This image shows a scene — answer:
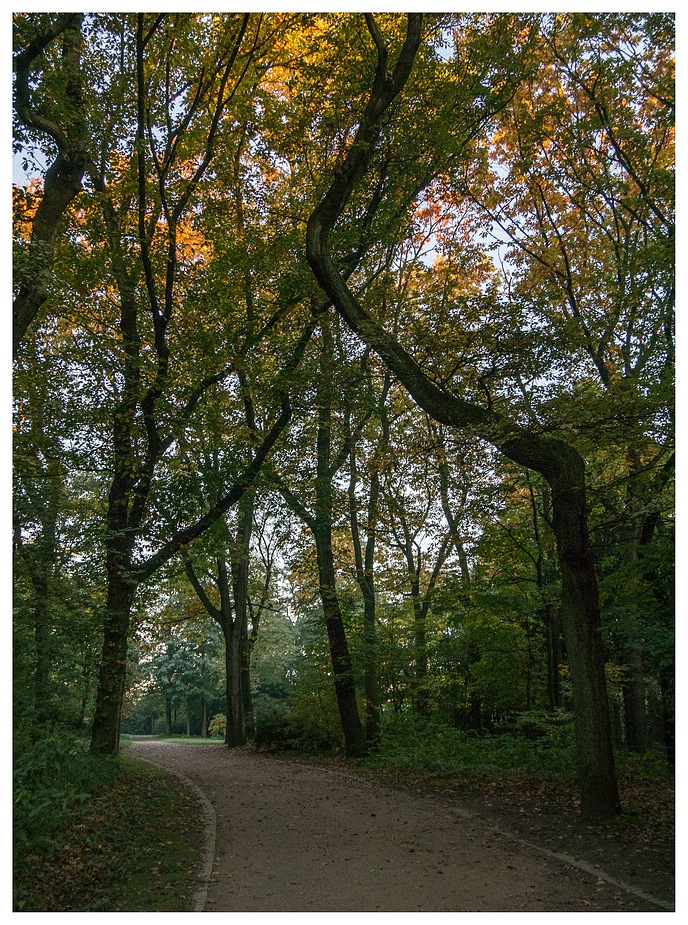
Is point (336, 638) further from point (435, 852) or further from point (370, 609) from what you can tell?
point (435, 852)

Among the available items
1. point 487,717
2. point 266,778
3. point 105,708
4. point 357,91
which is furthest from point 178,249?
point 487,717

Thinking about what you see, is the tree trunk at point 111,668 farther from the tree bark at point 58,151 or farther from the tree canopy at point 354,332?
the tree bark at point 58,151

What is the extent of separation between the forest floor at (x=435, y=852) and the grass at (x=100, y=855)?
348 millimetres

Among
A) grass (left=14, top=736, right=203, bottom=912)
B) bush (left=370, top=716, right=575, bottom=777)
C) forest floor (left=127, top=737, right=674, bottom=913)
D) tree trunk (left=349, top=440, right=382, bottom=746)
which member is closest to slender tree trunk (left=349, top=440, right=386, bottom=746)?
tree trunk (left=349, top=440, right=382, bottom=746)

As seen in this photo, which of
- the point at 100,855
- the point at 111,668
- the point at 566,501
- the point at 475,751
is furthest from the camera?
the point at 475,751

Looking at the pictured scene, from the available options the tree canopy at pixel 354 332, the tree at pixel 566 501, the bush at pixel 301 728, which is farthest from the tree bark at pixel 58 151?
the bush at pixel 301 728

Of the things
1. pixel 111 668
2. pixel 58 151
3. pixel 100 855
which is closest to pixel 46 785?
pixel 100 855

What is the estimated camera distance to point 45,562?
6.81 metres

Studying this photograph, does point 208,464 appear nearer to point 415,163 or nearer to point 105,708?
point 105,708

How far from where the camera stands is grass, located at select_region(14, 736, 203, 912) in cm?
493

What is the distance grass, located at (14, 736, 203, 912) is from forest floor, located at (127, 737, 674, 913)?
13.7 inches

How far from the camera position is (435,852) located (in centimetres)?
633

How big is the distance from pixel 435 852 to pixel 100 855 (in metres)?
3.36
